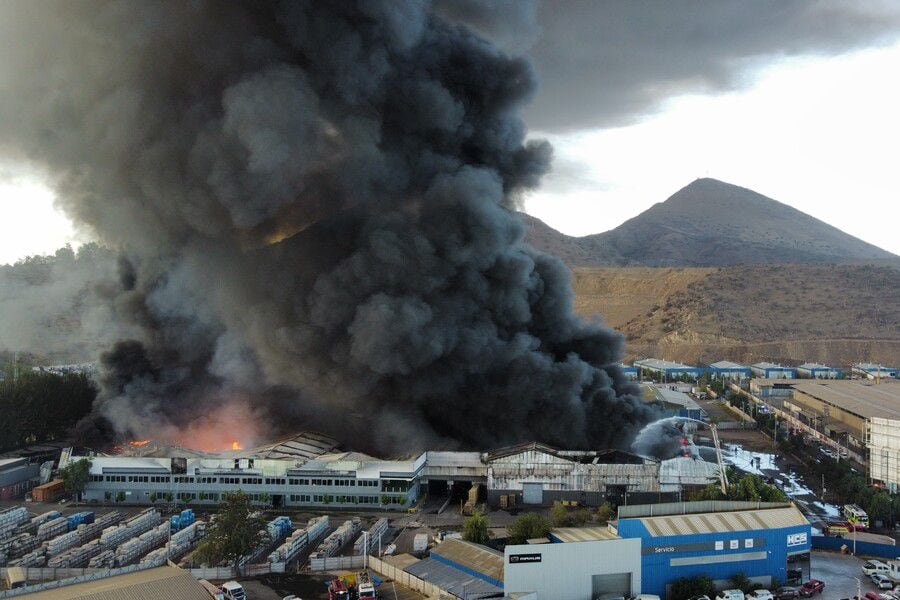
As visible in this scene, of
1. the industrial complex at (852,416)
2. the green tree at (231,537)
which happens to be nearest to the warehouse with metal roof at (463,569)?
the green tree at (231,537)

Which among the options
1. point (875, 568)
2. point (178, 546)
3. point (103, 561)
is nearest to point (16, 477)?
point (103, 561)

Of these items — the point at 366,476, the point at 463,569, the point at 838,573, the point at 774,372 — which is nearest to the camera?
the point at 463,569

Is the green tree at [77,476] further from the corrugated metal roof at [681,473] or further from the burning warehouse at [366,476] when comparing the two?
the corrugated metal roof at [681,473]

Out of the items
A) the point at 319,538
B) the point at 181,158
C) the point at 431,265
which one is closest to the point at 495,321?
the point at 431,265

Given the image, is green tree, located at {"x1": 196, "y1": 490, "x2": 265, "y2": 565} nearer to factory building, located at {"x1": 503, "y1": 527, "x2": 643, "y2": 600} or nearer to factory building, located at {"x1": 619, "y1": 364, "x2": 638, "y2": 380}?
factory building, located at {"x1": 503, "y1": 527, "x2": 643, "y2": 600}

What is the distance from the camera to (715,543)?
3162 centimetres

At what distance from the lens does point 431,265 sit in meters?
49.2

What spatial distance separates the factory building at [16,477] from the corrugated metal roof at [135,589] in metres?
26.6

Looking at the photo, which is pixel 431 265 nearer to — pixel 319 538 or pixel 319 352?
pixel 319 352

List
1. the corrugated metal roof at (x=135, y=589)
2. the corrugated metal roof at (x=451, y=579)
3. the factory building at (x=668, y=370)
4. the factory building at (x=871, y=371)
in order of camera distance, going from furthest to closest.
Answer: the factory building at (x=668, y=370) → the factory building at (x=871, y=371) → the corrugated metal roof at (x=451, y=579) → the corrugated metal roof at (x=135, y=589)

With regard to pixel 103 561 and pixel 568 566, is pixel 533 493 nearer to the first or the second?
pixel 568 566

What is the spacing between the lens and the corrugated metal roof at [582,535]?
3097 cm

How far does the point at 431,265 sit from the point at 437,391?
739 centimetres

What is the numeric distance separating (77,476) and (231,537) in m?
17.3
